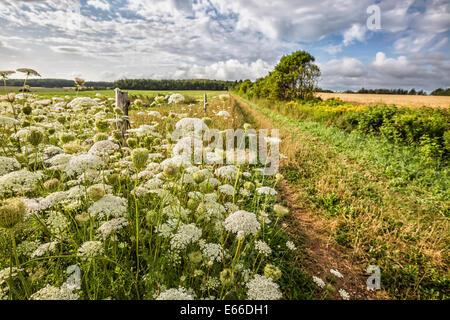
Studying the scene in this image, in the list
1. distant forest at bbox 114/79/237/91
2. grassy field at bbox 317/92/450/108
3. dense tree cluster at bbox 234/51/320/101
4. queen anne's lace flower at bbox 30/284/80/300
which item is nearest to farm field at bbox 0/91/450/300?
queen anne's lace flower at bbox 30/284/80/300

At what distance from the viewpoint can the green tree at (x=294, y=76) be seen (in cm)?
1975

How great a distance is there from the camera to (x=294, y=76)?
20.5 m

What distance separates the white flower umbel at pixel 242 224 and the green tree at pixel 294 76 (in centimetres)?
2173

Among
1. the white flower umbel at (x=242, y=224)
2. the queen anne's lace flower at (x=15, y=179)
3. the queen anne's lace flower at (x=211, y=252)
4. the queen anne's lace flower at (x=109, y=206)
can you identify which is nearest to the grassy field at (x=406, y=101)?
the white flower umbel at (x=242, y=224)

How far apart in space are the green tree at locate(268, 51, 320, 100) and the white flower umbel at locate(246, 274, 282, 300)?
22075mm

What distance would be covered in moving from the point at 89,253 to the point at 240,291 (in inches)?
60.1

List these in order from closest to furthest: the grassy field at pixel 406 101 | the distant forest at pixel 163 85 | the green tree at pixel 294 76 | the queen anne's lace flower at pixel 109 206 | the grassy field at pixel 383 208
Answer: the queen anne's lace flower at pixel 109 206 < the grassy field at pixel 383 208 < the grassy field at pixel 406 101 < the green tree at pixel 294 76 < the distant forest at pixel 163 85

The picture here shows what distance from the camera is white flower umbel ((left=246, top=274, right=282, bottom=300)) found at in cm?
167

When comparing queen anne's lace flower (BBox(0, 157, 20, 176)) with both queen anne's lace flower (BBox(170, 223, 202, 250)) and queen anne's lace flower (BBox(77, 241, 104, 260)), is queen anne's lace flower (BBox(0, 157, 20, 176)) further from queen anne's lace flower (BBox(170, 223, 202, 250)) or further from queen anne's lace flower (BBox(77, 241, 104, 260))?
queen anne's lace flower (BBox(170, 223, 202, 250))

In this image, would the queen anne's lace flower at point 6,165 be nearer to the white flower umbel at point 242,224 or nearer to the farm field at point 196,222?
the farm field at point 196,222

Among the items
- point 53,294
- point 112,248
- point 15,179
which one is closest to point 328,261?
point 112,248

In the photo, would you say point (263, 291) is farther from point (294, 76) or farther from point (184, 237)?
point (294, 76)

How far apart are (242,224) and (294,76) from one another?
73.0ft

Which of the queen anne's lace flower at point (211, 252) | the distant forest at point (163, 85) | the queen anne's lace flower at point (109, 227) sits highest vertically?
the distant forest at point (163, 85)
